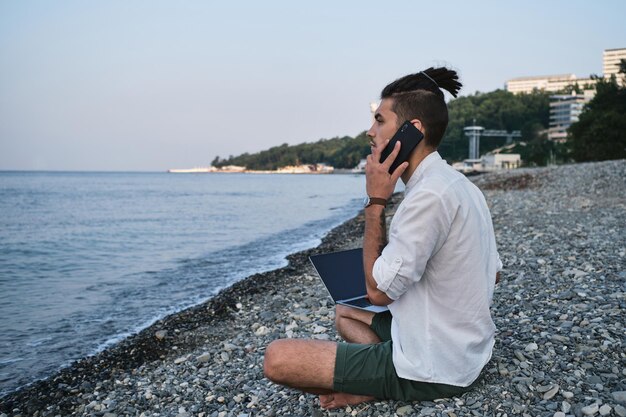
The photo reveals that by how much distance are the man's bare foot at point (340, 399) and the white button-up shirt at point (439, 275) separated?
1.85 feet

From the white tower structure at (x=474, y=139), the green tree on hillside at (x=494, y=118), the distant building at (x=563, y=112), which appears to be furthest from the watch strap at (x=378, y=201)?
the green tree on hillside at (x=494, y=118)

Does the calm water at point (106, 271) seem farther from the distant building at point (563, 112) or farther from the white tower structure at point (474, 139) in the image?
the distant building at point (563, 112)

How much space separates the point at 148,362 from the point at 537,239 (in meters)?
9.27

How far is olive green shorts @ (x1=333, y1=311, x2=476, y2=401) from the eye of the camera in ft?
11.8

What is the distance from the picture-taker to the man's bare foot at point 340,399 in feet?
12.8

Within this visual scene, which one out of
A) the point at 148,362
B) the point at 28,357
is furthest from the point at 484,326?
the point at 28,357

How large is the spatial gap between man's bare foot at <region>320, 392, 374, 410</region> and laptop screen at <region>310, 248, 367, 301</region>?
0.77 metres

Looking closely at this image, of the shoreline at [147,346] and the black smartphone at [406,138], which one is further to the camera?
the shoreline at [147,346]

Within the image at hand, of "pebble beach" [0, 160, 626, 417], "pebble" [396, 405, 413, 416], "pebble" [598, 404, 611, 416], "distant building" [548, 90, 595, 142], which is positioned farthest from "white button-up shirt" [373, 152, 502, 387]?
"distant building" [548, 90, 595, 142]

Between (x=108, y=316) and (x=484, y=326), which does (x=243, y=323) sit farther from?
(x=484, y=326)

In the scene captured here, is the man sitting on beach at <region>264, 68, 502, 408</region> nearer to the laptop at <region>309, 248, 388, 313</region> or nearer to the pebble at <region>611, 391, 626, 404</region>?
the laptop at <region>309, 248, 388, 313</region>

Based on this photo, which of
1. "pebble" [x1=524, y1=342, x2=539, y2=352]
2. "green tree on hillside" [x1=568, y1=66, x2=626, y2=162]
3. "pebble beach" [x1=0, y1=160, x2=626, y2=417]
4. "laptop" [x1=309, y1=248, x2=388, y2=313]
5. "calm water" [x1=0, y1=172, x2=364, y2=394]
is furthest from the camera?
"green tree on hillside" [x1=568, y1=66, x2=626, y2=162]

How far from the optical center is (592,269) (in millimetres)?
8523

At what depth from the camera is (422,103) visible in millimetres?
3309
